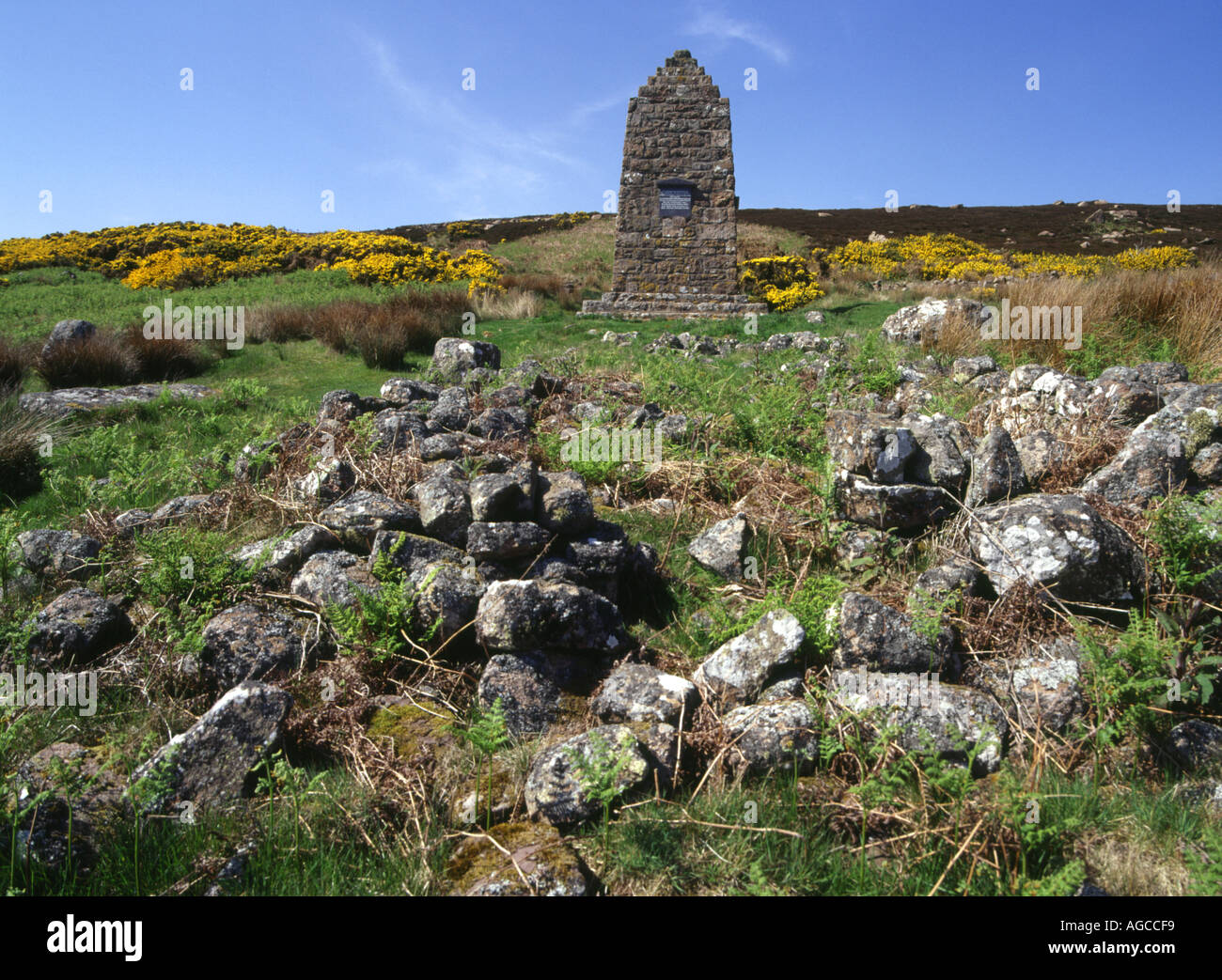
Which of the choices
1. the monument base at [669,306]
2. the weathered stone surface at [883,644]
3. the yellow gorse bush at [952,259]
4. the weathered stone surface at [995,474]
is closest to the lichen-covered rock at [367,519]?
the weathered stone surface at [883,644]

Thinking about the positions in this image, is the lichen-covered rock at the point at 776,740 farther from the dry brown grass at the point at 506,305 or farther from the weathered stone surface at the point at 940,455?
the dry brown grass at the point at 506,305

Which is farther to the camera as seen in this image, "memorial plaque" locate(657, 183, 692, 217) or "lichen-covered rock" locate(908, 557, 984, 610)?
"memorial plaque" locate(657, 183, 692, 217)

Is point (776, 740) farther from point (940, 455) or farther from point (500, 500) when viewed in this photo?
point (940, 455)

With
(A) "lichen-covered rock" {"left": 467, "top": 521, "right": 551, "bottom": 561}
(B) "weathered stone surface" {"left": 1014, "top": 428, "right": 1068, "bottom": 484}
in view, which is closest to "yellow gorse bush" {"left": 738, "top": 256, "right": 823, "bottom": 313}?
(B) "weathered stone surface" {"left": 1014, "top": 428, "right": 1068, "bottom": 484}

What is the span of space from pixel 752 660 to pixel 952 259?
28052mm

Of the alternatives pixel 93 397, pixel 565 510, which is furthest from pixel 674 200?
pixel 565 510

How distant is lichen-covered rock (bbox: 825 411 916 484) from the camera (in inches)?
154

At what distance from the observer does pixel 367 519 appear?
12.6 ft

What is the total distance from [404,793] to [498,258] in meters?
28.0

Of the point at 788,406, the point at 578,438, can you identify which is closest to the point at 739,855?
the point at 578,438

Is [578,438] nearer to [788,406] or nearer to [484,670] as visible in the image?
[788,406]

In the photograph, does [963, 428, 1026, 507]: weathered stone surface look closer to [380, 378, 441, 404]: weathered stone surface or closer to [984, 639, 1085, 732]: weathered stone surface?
[984, 639, 1085, 732]: weathered stone surface

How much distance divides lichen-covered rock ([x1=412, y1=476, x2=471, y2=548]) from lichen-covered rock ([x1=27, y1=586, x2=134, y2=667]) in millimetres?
1617

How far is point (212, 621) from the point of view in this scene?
3301 mm
